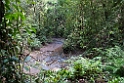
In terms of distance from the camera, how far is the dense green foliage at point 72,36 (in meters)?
2.35

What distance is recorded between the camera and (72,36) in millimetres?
9633

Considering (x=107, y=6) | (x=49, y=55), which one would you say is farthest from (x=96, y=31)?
(x=49, y=55)

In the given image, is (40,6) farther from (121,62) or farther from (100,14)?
(121,62)

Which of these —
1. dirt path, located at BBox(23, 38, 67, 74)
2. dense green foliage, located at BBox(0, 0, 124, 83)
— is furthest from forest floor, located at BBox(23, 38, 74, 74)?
dense green foliage, located at BBox(0, 0, 124, 83)

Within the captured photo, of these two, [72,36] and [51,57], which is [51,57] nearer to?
[51,57]

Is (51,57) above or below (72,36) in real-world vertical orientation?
below

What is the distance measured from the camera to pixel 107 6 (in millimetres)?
8758

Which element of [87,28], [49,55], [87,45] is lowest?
[49,55]

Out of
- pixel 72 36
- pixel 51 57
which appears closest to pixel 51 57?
pixel 51 57

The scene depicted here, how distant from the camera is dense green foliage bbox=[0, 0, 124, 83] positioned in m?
2.35

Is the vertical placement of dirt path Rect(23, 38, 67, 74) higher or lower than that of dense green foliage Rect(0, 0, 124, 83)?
A: lower

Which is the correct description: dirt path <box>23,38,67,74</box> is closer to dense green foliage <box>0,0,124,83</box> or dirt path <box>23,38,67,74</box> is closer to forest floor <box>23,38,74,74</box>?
forest floor <box>23,38,74,74</box>

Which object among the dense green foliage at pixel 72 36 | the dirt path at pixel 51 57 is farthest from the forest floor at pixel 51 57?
the dense green foliage at pixel 72 36

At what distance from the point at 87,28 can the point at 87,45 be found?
0.95m
